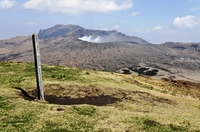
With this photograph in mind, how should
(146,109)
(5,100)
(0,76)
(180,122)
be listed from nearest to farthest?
1. (180,122)
2. (5,100)
3. (146,109)
4. (0,76)

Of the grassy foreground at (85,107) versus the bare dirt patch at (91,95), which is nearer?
the grassy foreground at (85,107)

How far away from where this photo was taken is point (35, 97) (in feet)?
88.3

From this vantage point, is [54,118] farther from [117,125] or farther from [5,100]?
[5,100]

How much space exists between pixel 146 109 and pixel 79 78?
12.6 metres

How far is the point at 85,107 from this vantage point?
23.0m

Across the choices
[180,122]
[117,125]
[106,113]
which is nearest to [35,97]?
[106,113]

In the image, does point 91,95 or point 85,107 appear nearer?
point 85,107

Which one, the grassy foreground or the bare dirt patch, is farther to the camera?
the bare dirt patch

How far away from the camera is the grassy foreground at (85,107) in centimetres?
1883

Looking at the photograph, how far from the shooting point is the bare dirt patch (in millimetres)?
27109

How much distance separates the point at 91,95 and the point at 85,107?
653 cm

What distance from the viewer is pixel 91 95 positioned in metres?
29.5

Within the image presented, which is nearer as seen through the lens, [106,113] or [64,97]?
[106,113]

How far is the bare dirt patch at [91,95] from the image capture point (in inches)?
1067
